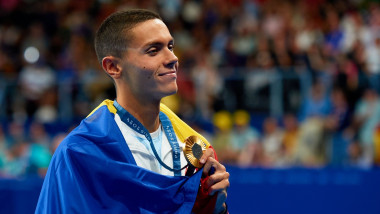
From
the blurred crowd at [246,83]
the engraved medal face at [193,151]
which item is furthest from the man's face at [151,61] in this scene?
the blurred crowd at [246,83]

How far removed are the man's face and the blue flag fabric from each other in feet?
1.07

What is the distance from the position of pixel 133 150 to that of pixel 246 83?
7832 mm

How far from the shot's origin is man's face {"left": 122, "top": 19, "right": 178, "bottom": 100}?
299 centimetres


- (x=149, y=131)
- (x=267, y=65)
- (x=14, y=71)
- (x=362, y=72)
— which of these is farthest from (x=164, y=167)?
(x=14, y=71)

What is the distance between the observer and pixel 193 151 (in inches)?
116

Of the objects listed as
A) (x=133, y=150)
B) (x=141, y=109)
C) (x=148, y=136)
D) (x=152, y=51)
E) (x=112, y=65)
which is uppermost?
(x=152, y=51)

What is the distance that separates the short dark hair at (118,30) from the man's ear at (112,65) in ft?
0.09

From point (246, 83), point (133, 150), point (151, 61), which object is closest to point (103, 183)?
point (133, 150)

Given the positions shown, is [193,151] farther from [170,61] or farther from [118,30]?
[118,30]

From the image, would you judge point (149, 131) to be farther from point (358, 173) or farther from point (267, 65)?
point (267, 65)

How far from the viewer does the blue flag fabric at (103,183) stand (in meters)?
2.68

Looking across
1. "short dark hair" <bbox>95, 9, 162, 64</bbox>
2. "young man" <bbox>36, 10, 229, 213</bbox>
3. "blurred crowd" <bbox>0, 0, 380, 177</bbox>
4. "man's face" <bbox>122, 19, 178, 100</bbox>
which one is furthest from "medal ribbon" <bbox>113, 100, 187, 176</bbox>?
"blurred crowd" <bbox>0, 0, 380, 177</bbox>

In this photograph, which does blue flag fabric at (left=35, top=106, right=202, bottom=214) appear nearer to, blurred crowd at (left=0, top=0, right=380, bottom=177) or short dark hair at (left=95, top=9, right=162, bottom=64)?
short dark hair at (left=95, top=9, right=162, bottom=64)

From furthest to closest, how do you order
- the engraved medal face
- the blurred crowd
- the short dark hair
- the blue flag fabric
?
the blurred crowd
the short dark hair
the engraved medal face
the blue flag fabric
